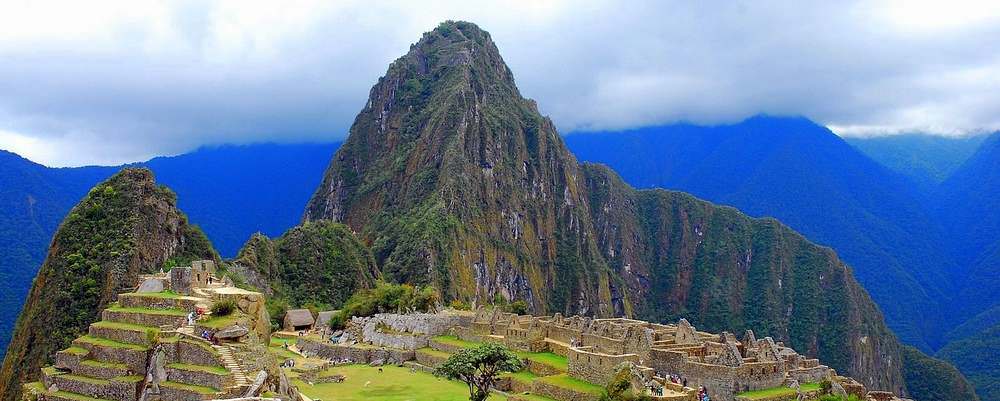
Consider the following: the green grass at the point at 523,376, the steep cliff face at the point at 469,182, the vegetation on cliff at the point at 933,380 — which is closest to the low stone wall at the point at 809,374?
the green grass at the point at 523,376

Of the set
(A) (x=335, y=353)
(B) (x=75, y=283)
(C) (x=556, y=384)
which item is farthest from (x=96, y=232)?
(C) (x=556, y=384)

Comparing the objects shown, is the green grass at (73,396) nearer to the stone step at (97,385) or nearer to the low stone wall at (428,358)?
the stone step at (97,385)

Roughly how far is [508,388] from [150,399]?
18.6m

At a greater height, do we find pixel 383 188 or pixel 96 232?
pixel 383 188

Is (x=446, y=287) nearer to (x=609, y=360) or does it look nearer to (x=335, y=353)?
(x=335, y=353)

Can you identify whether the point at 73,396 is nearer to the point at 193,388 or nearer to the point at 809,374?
the point at 193,388

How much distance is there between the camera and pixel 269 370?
27.5 metres

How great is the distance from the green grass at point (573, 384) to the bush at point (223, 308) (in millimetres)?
13651

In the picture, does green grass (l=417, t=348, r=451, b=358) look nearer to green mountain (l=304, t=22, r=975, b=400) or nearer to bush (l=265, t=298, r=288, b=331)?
bush (l=265, t=298, r=288, b=331)

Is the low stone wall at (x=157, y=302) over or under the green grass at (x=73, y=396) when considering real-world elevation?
Answer: over

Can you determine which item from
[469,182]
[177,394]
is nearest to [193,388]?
[177,394]

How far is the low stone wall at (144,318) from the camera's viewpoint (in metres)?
30.1

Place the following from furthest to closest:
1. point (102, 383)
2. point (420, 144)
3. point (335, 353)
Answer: point (420, 144), point (335, 353), point (102, 383)

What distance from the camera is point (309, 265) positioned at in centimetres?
9950
